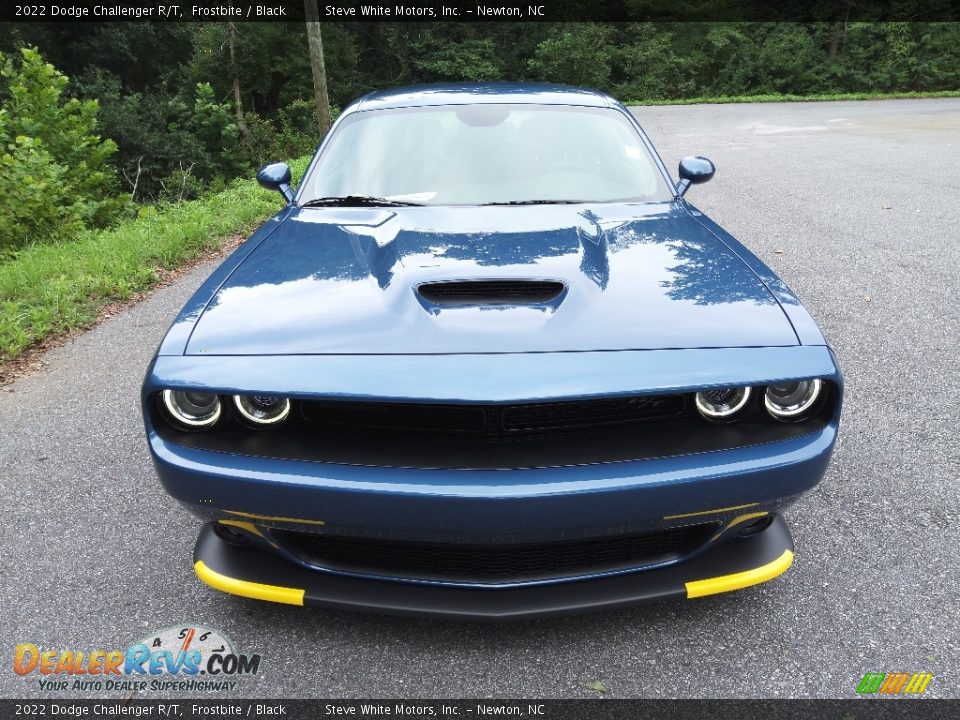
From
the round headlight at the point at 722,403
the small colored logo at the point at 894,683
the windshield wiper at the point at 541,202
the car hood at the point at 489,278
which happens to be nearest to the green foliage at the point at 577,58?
the windshield wiper at the point at 541,202

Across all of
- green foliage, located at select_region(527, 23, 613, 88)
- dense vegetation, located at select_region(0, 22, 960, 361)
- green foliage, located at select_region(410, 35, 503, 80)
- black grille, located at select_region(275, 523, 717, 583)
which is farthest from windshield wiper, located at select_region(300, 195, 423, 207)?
green foliage, located at select_region(410, 35, 503, 80)

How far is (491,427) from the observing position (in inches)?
67.9

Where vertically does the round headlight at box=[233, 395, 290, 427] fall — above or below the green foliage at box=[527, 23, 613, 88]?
above

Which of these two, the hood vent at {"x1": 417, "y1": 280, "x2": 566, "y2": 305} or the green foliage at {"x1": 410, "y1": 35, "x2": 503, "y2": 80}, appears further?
the green foliage at {"x1": 410, "y1": 35, "x2": 503, "y2": 80}

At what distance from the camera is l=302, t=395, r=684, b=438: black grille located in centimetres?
173

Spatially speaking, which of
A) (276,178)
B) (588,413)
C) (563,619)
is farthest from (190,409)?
(276,178)

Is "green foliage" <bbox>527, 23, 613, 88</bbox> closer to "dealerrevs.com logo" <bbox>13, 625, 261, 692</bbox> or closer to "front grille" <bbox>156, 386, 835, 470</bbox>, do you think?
"front grille" <bbox>156, 386, 835, 470</bbox>

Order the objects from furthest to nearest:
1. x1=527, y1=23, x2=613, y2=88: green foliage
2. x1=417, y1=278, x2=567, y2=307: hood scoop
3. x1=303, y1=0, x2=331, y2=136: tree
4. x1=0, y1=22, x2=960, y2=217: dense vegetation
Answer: x1=527, y1=23, x2=613, y2=88: green foliage < x1=0, y1=22, x2=960, y2=217: dense vegetation < x1=303, y1=0, x2=331, y2=136: tree < x1=417, y1=278, x2=567, y2=307: hood scoop

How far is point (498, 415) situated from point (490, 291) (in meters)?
0.40

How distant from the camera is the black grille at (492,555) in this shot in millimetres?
1787

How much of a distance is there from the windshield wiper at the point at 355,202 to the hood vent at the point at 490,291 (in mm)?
882

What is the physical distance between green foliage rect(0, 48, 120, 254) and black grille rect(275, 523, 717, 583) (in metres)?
6.64

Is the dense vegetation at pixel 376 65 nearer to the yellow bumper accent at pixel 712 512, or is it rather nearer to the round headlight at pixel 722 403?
the round headlight at pixel 722 403

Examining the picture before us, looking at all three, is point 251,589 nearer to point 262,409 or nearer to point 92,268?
point 262,409
